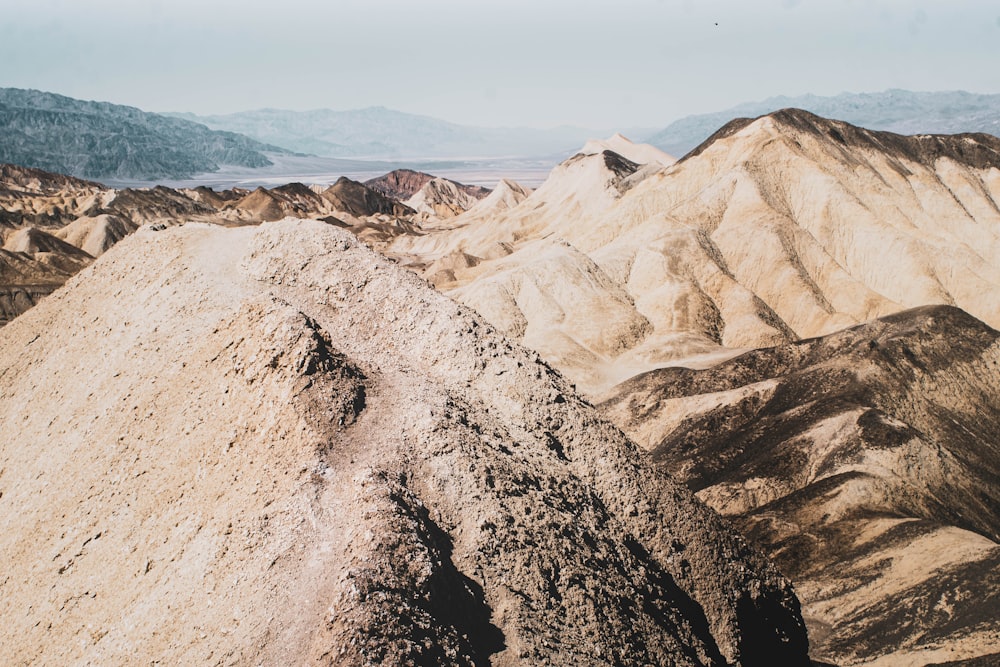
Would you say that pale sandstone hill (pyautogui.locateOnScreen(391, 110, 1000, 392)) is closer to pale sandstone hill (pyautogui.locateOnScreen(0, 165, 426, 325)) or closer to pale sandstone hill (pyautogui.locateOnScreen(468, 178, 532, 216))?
pale sandstone hill (pyautogui.locateOnScreen(0, 165, 426, 325))

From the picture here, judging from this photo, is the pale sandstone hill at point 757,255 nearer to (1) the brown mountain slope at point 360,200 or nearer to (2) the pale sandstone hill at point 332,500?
(2) the pale sandstone hill at point 332,500

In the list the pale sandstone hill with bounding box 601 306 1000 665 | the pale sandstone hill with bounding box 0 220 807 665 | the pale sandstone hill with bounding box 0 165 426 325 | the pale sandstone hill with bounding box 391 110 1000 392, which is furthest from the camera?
the pale sandstone hill with bounding box 0 165 426 325

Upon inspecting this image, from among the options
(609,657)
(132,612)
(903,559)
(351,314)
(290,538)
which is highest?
(351,314)

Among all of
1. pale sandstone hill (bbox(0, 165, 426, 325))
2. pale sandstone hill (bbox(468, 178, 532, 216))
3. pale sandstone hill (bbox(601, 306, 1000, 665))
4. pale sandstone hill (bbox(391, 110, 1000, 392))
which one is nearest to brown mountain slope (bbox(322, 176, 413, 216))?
pale sandstone hill (bbox(0, 165, 426, 325))

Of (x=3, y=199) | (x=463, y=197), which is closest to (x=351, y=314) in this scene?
(x=3, y=199)

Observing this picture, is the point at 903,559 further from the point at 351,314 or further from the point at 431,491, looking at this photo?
the point at 351,314

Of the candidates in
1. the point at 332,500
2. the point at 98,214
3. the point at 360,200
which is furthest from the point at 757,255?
the point at 360,200

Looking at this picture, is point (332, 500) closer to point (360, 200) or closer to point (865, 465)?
point (865, 465)

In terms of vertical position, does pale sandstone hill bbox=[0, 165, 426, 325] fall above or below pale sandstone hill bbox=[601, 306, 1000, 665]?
above
